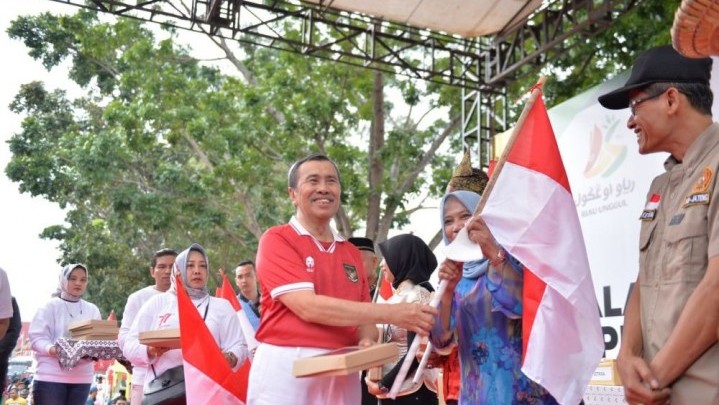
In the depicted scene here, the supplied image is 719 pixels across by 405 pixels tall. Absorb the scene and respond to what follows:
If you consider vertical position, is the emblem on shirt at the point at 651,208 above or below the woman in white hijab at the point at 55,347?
above

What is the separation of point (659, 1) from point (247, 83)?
9.18 metres

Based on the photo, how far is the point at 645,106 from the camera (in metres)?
2.32

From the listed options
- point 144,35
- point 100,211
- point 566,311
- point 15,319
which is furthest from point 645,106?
point 100,211

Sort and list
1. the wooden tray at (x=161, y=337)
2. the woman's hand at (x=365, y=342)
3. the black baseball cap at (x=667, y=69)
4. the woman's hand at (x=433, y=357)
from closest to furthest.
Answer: the black baseball cap at (x=667, y=69) < the woman's hand at (x=365, y=342) < the woman's hand at (x=433, y=357) < the wooden tray at (x=161, y=337)

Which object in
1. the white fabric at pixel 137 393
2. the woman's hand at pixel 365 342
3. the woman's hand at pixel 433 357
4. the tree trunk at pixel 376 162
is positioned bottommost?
the white fabric at pixel 137 393

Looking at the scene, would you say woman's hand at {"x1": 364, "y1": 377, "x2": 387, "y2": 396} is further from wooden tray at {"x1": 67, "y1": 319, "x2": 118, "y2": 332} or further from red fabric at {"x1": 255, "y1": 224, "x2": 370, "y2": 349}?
wooden tray at {"x1": 67, "y1": 319, "x2": 118, "y2": 332}

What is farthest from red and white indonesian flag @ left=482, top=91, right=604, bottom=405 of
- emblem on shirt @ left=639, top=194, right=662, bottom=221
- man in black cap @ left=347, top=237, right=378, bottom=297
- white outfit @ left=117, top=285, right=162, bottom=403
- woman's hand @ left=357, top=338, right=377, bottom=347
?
white outfit @ left=117, top=285, right=162, bottom=403

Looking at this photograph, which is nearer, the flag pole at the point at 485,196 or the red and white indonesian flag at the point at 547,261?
the red and white indonesian flag at the point at 547,261

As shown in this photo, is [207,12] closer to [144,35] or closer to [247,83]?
[144,35]

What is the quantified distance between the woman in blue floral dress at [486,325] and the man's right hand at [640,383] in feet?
1.34

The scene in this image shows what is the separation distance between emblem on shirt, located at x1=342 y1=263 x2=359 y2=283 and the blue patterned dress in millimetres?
384

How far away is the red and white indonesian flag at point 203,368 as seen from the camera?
419 cm

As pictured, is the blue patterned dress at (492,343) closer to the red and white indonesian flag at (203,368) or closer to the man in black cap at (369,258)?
the red and white indonesian flag at (203,368)

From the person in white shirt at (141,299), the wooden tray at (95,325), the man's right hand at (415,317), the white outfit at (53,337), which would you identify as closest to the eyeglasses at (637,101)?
the man's right hand at (415,317)
